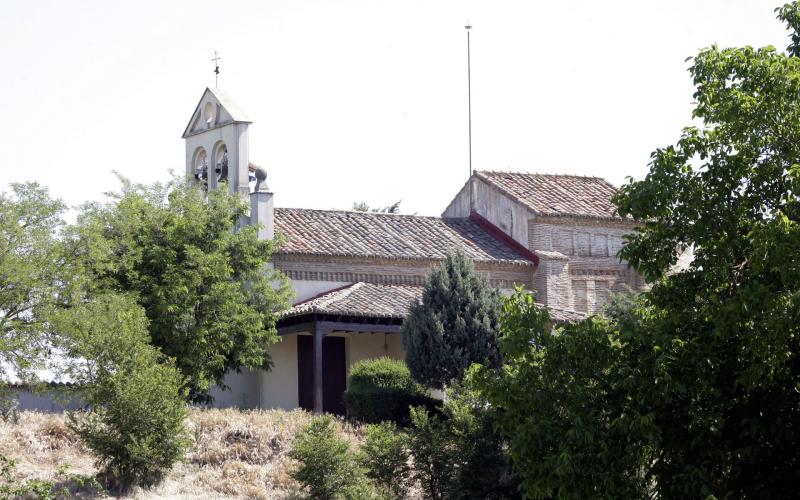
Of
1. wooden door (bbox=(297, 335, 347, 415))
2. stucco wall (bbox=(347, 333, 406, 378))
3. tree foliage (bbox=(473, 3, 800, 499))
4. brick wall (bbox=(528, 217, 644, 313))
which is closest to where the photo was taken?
tree foliage (bbox=(473, 3, 800, 499))

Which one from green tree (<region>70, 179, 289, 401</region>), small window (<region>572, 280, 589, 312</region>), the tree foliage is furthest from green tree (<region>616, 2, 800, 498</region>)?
small window (<region>572, 280, 589, 312</region>)

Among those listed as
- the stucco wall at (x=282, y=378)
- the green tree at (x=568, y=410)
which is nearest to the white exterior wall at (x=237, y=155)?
the stucco wall at (x=282, y=378)

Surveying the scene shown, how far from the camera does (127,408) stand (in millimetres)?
24016

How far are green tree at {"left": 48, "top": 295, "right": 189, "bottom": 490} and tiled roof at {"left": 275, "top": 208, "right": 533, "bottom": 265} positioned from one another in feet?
31.4

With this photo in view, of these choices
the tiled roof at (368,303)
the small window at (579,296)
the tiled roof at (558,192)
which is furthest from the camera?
the tiled roof at (558,192)

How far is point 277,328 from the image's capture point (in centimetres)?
3447

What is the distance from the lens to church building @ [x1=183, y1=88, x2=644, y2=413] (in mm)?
34438

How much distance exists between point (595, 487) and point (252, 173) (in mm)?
19828

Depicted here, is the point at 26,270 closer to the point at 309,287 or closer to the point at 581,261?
the point at 309,287

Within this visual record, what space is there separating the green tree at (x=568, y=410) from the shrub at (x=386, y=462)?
601cm

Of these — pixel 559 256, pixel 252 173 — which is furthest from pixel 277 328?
pixel 559 256

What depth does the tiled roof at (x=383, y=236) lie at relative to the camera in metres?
36.2

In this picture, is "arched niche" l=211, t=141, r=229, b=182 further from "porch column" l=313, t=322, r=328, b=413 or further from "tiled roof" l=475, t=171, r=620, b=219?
"tiled roof" l=475, t=171, r=620, b=219

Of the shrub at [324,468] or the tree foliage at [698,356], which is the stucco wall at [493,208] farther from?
the tree foliage at [698,356]
